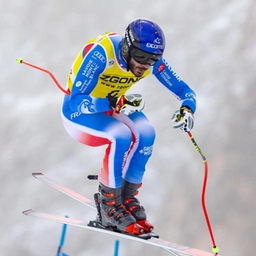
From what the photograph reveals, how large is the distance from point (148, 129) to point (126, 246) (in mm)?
1770

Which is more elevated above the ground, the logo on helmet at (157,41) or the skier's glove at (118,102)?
the logo on helmet at (157,41)

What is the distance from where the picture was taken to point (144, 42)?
2992 mm

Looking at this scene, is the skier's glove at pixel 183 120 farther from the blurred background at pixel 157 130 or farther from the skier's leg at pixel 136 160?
the blurred background at pixel 157 130

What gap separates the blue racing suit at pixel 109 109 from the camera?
309 cm

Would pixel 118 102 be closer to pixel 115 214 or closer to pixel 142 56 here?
pixel 142 56

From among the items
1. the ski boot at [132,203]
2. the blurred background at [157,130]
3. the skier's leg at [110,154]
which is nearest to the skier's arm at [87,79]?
the skier's leg at [110,154]

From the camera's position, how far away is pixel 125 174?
11.1 ft

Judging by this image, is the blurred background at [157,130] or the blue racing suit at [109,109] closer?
the blue racing suit at [109,109]

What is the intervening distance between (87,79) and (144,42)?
375mm

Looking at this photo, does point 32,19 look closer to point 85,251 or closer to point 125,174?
point 85,251

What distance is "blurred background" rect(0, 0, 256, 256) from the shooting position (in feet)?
15.5

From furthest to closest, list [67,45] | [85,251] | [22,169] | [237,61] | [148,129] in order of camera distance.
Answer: [67,45], [237,61], [22,169], [85,251], [148,129]

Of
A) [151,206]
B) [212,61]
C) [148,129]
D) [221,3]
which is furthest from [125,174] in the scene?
[221,3]

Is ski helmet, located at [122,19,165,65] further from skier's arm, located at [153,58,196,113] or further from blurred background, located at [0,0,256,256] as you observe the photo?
blurred background, located at [0,0,256,256]
